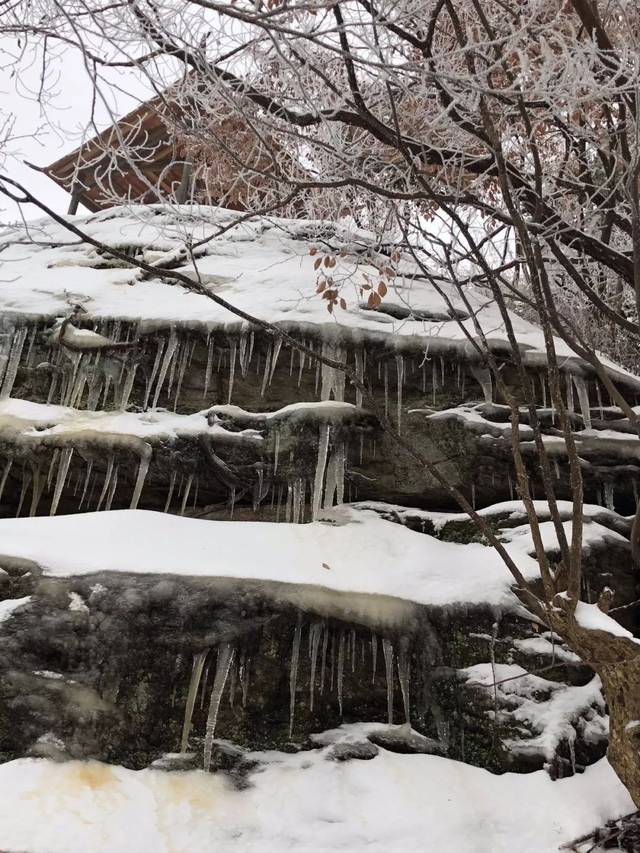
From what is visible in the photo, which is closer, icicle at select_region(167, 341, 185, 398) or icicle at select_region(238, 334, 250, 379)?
icicle at select_region(238, 334, 250, 379)

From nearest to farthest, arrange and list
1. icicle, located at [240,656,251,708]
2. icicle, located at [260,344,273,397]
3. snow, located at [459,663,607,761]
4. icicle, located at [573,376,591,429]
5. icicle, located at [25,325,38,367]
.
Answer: snow, located at [459,663,607,761], icicle, located at [240,656,251,708], icicle, located at [573,376,591,429], icicle, located at [260,344,273,397], icicle, located at [25,325,38,367]

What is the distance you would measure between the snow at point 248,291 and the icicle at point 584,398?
127mm

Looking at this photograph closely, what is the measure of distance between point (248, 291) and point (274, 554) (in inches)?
123

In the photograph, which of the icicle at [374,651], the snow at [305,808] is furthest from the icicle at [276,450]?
the snow at [305,808]

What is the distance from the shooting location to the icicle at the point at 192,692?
3596mm

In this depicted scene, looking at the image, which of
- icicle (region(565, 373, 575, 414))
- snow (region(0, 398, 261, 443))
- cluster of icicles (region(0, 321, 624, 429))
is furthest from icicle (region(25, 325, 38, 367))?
icicle (region(565, 373, 575, 414))

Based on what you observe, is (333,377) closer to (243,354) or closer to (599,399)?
(243,354)

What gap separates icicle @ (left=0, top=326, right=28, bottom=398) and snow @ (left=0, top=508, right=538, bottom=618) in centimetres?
158

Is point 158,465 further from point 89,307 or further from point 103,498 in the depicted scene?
point 89,307

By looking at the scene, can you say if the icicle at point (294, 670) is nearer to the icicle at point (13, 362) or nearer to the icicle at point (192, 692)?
the icicle at point (192, 692)

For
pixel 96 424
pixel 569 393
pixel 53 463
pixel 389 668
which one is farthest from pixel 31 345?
pixel 569 393

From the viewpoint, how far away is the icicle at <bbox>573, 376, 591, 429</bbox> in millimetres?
5223

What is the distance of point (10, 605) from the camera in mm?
3646

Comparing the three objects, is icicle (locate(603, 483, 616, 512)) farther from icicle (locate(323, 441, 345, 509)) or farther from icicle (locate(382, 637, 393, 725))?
icicle (locate(382, 637, 393, 725))
